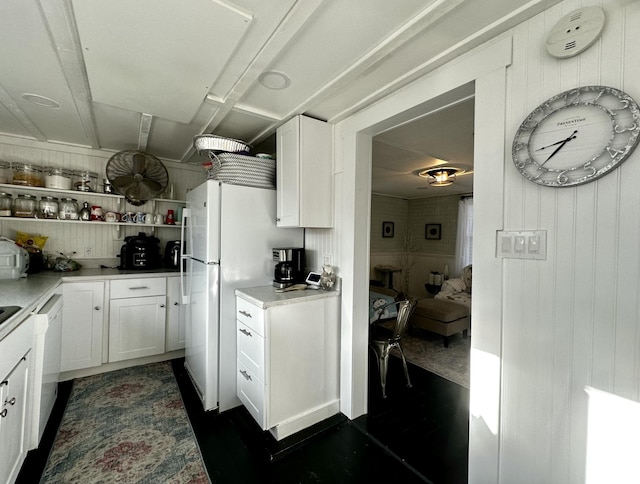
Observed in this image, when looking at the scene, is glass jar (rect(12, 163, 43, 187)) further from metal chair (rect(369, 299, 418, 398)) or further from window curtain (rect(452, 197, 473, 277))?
window curtain (rect(452, 197, 473, 277))

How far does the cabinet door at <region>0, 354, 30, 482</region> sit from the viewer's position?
1132mm

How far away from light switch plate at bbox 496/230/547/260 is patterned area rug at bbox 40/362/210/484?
189cm

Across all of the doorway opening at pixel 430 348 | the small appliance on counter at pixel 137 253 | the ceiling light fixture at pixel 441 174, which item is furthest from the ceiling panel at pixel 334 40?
the ceiling light fixture at pixel 441 174

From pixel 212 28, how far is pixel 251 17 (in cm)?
19

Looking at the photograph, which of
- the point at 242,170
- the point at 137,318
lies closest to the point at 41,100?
the point at 242,170

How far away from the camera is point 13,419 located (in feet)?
4.10

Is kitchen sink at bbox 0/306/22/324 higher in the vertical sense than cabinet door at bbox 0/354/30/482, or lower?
higher

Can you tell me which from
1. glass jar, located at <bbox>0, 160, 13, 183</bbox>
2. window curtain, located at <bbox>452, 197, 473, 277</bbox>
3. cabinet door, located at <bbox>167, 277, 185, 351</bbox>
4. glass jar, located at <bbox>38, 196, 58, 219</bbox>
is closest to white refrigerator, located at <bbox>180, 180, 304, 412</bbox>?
cabinet door, located at <bbox>167, 277, 185, 351</bbox>

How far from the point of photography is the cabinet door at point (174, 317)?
2811 mm

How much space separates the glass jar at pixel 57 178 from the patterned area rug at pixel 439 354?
3.86 metres

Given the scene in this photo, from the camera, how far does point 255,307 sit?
5.96 ft

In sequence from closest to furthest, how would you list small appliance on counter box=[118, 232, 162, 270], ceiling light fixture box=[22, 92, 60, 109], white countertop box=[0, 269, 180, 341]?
white countertop box=[0, 269, 180, 341], ceiling light fixture box=[22, 92, 60, 109], small appliance on counter box=[118, 232, 162, 270]

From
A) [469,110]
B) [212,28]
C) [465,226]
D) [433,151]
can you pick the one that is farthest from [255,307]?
[465,226]

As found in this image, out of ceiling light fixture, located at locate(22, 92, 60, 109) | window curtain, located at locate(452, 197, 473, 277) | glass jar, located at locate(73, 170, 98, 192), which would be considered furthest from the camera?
window curtain, located at locate(452, 197, 473, 277)
